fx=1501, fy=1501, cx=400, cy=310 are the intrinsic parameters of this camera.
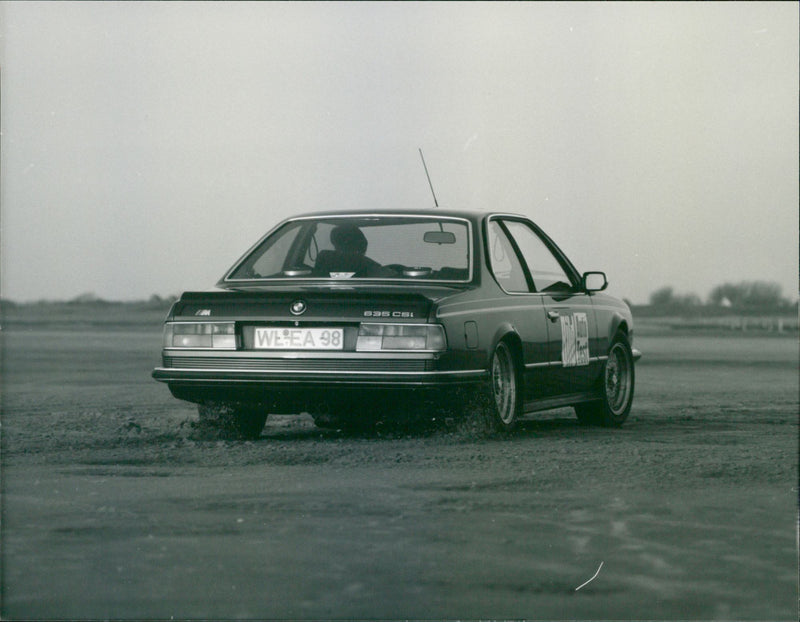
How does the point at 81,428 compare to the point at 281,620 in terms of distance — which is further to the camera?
the point at 81,428

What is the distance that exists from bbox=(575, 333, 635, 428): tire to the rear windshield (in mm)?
1977

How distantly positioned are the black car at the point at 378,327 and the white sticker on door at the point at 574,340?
0.02m

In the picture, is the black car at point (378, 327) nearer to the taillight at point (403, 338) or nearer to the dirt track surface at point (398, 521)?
the taillight at point (403, 338)

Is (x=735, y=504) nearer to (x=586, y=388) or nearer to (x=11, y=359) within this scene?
(x=586, y=388)

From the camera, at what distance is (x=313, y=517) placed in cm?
600

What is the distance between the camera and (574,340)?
10.1m

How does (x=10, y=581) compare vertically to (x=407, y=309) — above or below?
below

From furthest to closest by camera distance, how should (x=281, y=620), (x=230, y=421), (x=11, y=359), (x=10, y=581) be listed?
(x=11, y=359) < (x=230, y=421) < (x=10, y=581) < (x=281, y=620)

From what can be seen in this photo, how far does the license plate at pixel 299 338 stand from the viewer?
27.0ft

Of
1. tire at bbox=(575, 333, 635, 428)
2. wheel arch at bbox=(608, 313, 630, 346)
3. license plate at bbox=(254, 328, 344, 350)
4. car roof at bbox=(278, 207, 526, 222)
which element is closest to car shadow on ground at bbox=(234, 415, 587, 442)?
tire at bbox=(575, 333, 635, 428)

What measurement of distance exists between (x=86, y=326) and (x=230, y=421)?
31890 mm

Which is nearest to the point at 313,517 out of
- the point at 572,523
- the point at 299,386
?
the point at 572,523

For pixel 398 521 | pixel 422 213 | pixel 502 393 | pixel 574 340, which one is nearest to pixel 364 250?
pixel 422 213

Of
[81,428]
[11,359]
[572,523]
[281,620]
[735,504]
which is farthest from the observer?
[11,359]
